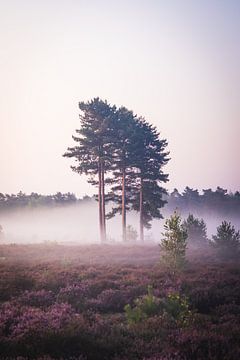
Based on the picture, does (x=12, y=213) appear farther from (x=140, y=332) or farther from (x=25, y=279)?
(x=140, y=332)

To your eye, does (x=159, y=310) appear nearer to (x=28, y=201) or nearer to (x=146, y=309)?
(x=146, y=309)

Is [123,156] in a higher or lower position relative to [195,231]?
higher

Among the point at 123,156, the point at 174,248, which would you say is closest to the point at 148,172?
the point at 123,156

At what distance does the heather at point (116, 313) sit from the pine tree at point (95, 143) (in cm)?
1893

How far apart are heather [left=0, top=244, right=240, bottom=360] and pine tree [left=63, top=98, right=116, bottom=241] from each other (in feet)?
62.1

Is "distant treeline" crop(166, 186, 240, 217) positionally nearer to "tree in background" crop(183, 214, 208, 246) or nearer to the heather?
"tree in background" crop(183, 214, 208, 246)

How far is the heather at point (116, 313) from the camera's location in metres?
6.66

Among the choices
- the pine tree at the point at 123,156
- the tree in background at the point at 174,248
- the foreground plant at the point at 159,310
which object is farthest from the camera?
the pine tree at the point at 123,156

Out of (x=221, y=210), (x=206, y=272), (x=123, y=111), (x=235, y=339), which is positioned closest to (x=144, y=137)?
(x=123, y=111)

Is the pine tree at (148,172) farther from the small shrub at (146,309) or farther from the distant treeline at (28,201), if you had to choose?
the distant treeline at (28,201)

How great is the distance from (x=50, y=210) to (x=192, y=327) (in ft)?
297

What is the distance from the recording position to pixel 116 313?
10.1m

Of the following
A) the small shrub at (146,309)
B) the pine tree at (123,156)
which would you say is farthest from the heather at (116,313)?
the pine tree at (123,156)

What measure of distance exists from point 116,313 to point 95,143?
27.1m
